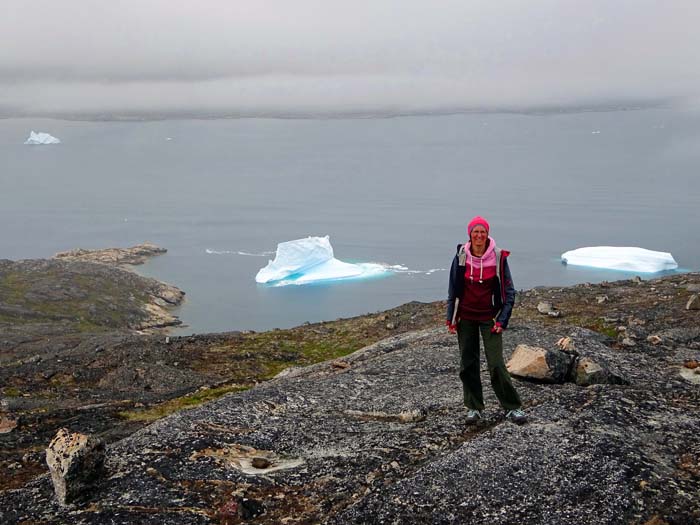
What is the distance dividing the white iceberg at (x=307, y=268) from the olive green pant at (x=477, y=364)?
200ft

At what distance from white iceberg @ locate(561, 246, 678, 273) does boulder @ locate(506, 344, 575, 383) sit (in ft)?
199

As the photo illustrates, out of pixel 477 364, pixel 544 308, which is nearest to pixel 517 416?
pixel 477 364

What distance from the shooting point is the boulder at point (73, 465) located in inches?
345

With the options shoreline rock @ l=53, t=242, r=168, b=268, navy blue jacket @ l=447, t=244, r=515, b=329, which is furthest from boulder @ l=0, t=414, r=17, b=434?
shoreline rock @ l=53, t=242, r=168, b=268

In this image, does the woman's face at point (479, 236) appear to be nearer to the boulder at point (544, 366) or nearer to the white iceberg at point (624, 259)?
the boulder at point (544, 366)

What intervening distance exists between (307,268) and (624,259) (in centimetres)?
3192

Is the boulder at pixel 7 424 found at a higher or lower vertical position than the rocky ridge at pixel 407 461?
lower

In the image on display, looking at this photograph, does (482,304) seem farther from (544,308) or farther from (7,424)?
(544,308)

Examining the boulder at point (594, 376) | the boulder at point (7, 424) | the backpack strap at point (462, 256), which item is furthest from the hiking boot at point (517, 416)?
the boulder at point (7, 424)

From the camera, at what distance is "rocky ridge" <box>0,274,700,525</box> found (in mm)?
8250

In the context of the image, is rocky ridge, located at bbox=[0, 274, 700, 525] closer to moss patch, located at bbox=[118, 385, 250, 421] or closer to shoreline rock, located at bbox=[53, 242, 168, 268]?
moss patch, located at bbox=[118, 385, 250, 421]

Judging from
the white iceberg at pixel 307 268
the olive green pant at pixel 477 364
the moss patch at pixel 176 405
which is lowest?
the white iceberg at pixel 307 268

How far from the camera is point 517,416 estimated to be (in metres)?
10.2

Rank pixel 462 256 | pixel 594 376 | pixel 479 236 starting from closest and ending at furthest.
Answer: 1. pixel 479 236
2. pixel 462 256
3. pixel 594 376
